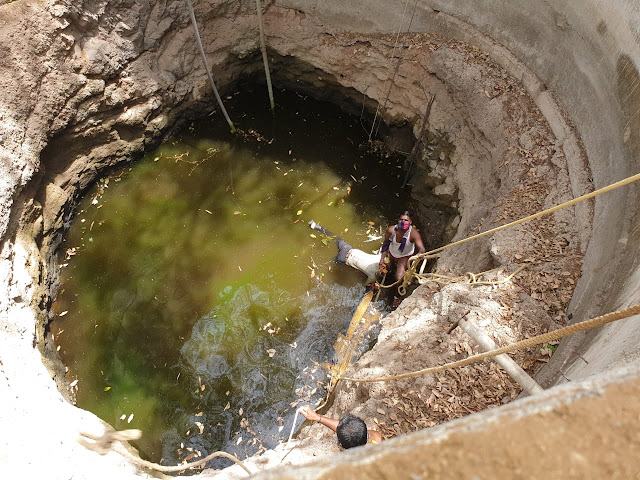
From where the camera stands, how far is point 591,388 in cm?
141

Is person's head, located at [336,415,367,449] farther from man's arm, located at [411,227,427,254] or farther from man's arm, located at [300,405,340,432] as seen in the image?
man's arm, located at [411,227,427,254]

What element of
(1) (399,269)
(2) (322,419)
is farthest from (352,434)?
(1) (399,269)

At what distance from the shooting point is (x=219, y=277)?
5844 mm

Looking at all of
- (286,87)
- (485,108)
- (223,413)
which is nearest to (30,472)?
(223,413)

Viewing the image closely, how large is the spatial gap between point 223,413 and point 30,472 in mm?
2169

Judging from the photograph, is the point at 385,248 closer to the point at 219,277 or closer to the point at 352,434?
the point at 219,277

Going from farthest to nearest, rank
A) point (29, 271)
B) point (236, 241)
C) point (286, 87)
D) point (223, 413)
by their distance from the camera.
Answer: point (286, 87), point (236, 241), point (29, 271), point (223, 413)

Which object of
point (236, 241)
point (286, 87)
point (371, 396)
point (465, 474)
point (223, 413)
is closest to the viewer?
point (465, 474)

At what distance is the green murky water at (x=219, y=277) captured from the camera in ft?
15.9

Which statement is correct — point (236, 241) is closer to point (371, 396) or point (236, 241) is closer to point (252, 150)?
point (252, 150)

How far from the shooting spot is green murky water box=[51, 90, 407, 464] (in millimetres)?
4836

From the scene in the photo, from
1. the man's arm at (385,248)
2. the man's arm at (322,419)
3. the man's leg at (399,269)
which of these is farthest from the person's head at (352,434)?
the man's arm at (385,248)

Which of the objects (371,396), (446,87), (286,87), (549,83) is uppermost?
(549,83)

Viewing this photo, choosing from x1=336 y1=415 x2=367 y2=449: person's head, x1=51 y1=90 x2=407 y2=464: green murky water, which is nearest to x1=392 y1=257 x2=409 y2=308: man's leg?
x1=51 y1=90 x2=407 y2=464: green murky water
